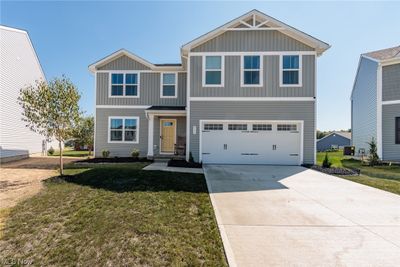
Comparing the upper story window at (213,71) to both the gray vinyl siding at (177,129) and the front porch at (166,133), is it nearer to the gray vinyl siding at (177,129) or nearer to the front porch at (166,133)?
the front porch at (166,133)

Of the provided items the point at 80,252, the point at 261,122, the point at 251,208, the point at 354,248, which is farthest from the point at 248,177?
the point at 80,252

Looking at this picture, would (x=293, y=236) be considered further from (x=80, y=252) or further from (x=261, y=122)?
(x=261, y=122)

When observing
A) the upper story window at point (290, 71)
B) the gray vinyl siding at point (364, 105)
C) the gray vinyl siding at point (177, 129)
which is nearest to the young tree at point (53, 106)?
the gray vinyl siding at point (177, 129)

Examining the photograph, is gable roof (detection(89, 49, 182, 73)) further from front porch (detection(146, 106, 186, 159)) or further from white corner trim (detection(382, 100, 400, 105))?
white corner trim (detection(382, 100, 400, 105))

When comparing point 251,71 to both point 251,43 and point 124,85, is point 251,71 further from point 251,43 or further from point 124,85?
point 124,85

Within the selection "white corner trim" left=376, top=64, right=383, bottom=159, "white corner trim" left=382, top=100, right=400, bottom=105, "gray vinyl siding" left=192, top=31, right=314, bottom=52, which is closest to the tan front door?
"gray vinyl siding" left=192, top=31, right=314, bottom=52

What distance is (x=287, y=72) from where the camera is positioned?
12625 mm

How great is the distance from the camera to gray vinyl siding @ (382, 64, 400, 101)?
14.0 metres

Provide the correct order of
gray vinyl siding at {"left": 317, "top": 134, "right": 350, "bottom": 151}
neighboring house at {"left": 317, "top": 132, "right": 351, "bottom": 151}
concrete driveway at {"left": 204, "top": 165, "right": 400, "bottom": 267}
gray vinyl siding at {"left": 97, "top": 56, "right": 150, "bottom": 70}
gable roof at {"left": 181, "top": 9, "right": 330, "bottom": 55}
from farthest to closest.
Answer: gray vinyl siding at {"left": 317, "top": 134, "right": 350, "bottom": 151} < neighboring house at {"left": 317, "top": 132, "right": 351, "bottom": 151} < gray vinyl siding at {"left": 97, "top": 56, "right": 150, "bottom": 70} < gable roof at {"left": 181, "top": 9, "right": 330, "bottom": 55} < concrete driveway at {"left": 204, "top": 165, "right": 400, "bottom": 267}

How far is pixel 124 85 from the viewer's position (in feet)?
49.8

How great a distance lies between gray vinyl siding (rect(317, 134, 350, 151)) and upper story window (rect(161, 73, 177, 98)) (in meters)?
35.4

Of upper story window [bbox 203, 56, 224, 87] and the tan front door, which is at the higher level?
upper story window [bbox 203, 56, 224, 87]

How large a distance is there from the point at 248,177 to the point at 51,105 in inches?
309

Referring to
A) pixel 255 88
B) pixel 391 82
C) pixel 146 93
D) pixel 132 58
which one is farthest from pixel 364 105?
pixel 132 58
